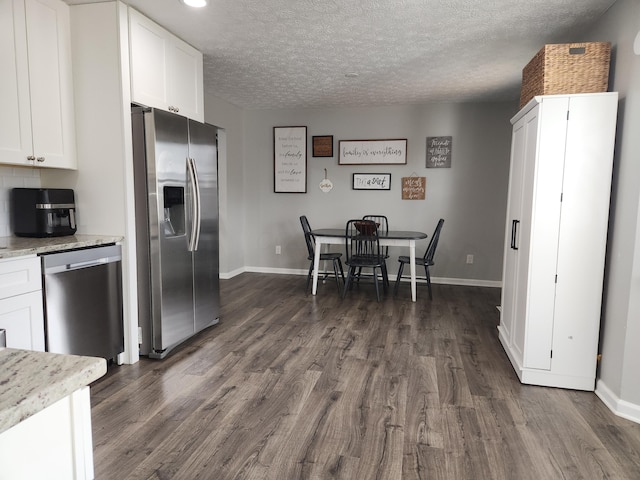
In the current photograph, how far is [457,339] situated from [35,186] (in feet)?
11.3

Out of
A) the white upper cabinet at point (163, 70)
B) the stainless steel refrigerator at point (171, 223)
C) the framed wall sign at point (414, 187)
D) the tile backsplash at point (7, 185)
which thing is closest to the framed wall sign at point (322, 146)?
the framed wall sign at point (414, 187)

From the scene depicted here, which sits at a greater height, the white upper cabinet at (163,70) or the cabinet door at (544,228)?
the white upper cabinet at (163,70)

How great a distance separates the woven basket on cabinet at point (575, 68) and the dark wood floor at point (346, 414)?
1878 millimetres

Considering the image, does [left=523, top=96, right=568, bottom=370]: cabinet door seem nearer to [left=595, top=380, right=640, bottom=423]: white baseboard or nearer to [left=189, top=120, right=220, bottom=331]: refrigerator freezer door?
[left=595, top=380, right=640, bottom=423]: white baseboard

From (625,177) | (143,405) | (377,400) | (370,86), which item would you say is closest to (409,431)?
(377,400)

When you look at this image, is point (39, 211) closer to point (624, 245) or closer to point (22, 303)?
point (22, 303)

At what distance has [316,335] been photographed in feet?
11.4

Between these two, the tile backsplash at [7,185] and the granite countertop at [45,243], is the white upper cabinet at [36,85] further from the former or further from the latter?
the granite countertop at [45,243]

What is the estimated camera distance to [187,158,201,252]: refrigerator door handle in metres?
3.06

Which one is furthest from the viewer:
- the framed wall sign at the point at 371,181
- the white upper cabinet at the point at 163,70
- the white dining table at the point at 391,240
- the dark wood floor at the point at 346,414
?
the framed wall sign at the point at 371,181

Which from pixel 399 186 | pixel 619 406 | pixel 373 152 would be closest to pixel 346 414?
pixel 619 406

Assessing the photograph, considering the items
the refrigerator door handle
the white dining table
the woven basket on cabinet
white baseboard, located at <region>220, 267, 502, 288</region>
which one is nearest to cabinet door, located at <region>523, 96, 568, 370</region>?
the woven basket on cabinet

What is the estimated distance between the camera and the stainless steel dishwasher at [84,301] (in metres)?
2.32

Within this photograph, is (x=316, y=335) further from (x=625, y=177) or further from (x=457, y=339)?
(x=625, y=177)
